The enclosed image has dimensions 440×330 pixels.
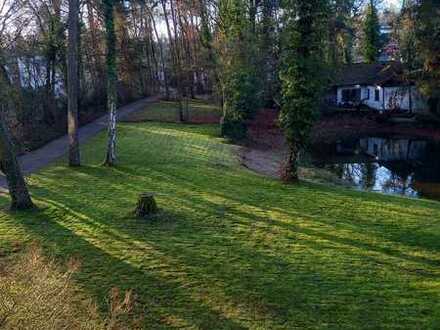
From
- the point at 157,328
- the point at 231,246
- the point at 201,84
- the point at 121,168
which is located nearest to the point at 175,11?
the point at 201,84

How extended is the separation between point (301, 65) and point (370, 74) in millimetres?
33277

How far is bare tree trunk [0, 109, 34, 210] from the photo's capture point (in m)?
13.1

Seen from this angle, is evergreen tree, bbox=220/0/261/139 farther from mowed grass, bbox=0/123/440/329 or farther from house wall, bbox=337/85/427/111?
house wall, bbox=337/85/427/111

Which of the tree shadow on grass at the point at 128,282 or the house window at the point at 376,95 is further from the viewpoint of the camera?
the house window at the point at 376,95

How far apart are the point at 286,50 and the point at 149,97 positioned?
1434 inches

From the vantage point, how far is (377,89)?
4453 cm

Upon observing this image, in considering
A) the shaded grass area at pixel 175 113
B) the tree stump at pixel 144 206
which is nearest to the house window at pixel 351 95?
the shaded grass area at pixel 175 113

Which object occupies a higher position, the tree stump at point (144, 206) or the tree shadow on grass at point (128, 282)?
the tree stump at point (144, 206)

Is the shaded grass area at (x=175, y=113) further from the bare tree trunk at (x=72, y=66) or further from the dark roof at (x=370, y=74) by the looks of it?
the bare tree trunk at (x=72, y=66)

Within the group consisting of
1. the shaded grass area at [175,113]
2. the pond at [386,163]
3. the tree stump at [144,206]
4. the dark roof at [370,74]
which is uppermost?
the dark roof at [370,74]

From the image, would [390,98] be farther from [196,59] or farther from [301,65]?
[301,65]

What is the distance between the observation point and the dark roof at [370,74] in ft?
139

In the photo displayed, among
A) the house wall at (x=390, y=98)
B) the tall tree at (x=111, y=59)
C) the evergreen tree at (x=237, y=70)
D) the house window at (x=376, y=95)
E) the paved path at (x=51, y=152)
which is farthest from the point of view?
the house window at (x=376, y=95)

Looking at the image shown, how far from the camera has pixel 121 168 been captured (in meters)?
19.1
